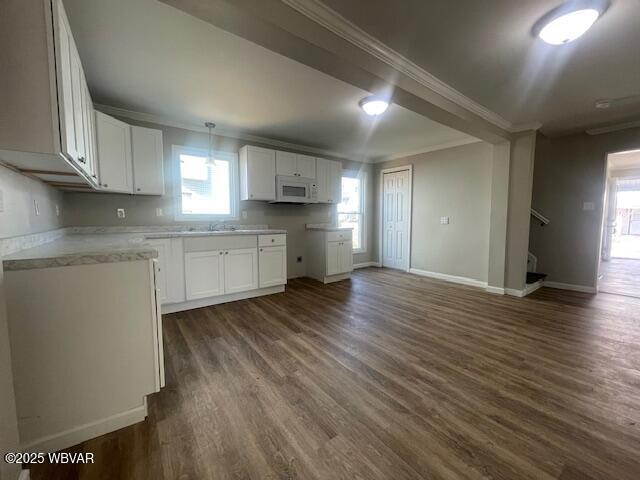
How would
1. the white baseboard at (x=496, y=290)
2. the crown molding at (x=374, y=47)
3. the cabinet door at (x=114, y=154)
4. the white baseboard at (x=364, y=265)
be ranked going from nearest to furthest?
the crown molding at (x=374, y=47)
the cabinet door at (x=114, y=154)
the white baseboard at (x=496, y=290)
the white baseboard at (x=364, y=265)

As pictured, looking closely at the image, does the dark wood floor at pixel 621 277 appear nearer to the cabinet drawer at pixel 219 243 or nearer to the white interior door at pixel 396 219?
the white interior door at pixel 396 219

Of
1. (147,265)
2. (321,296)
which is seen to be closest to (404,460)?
(147,265)

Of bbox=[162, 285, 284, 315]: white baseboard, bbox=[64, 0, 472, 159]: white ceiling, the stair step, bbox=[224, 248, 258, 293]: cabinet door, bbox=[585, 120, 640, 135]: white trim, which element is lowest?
bbox=[162, 285, 284, 315]: white baseboard

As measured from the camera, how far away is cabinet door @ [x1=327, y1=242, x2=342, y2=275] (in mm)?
4633

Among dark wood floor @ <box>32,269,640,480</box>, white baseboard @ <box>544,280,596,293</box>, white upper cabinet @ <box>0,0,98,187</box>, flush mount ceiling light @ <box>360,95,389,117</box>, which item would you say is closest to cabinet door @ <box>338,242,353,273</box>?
dark wood floor @ <box>32,269,640,480</box>

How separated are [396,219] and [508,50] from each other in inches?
152

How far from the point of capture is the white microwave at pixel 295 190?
169 inches

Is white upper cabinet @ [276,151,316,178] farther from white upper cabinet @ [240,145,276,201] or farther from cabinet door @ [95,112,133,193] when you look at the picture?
cabinet door @ [95,112,133,193]

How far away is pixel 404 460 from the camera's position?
1266 millimetres

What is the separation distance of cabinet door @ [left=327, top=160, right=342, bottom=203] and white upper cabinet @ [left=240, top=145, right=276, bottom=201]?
1.18 meters

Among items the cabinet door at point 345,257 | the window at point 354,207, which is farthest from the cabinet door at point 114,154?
the window at point 354,207

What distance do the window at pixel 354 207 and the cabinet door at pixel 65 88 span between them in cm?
456

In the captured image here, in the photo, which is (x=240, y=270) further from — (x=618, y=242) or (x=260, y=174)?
(x=618, y=242)

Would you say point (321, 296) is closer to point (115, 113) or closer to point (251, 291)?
point (251, 291)
